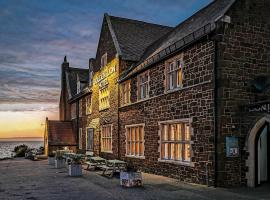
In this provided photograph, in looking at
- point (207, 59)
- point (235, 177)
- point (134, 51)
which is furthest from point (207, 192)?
point (134, 51)

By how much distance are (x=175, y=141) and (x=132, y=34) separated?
42.2ft

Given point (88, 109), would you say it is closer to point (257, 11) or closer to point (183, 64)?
point (183, 64)

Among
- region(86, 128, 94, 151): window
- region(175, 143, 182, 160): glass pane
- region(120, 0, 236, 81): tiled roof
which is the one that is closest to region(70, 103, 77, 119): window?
→ region(86, 128, 94, 151): window

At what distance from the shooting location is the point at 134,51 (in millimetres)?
24969

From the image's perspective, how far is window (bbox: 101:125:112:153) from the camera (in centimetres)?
2572

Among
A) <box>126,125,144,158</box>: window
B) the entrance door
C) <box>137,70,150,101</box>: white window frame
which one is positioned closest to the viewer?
the entrance door

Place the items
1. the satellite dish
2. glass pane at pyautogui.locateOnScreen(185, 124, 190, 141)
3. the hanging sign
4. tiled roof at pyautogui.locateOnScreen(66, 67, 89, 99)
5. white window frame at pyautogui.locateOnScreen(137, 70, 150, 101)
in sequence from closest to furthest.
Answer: the hanging sign
the satellite dish
glass pane at pyautogui.locateOnScreen(185, 124, 190, 141)
white window frame at pyautogui.locateOnScreen(137, 70, 150, 101)
tiled roof at pyautogui.locateOnScreen(66, 67, 89, 99)

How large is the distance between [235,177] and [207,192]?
1896 millimetres

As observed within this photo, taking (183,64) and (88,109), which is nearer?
(183,64)

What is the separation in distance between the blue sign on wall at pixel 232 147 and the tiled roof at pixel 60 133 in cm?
2469

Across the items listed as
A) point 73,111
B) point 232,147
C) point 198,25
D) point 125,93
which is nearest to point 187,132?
point 232,147

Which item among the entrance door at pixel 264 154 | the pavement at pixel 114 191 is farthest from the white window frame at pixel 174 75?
the pavement at pixel 114 191

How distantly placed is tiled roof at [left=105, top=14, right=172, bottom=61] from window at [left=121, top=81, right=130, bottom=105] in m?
1.98

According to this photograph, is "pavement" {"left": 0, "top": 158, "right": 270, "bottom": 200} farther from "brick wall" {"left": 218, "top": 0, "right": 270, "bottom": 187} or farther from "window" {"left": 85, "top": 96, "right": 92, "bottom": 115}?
"window" {"left": 85, "top": 96, "right": 92, "bottom": 115}
